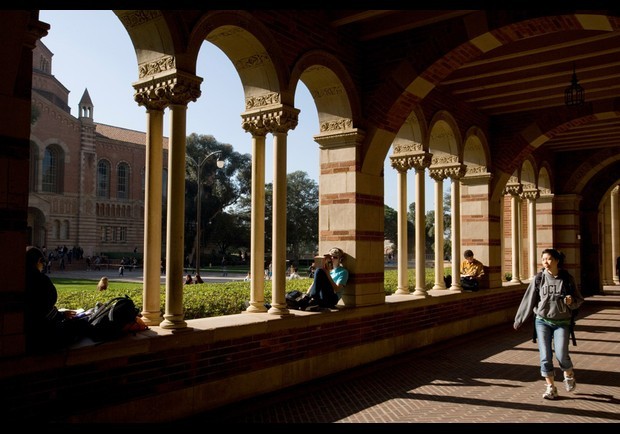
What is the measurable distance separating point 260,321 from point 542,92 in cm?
826

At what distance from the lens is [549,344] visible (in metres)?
6.04

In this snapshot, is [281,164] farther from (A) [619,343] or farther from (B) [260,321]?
(A) [619,343]

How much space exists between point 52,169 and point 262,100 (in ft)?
156

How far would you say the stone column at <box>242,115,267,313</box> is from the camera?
6770 mm

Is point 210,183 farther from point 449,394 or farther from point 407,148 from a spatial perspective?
point 449,394

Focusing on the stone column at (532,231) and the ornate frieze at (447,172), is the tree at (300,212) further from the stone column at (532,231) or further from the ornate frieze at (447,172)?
the ornate frieze at (447,172)

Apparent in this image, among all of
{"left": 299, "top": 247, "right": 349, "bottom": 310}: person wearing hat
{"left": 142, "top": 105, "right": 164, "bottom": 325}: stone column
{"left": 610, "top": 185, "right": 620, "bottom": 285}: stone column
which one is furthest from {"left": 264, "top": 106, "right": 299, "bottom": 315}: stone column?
{"left": 610, "top": 185, "right": 620, "bottom": 285}: stone column

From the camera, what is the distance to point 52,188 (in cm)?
4834

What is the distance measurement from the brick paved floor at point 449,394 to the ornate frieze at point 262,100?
11.8 ft

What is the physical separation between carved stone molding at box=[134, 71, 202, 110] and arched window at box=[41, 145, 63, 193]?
156 feet

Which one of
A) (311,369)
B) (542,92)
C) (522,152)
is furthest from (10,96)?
(522,152)

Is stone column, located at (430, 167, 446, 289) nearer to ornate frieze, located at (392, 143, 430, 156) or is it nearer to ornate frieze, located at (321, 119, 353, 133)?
ornate frieze, located at (392, 143, 430, 156)

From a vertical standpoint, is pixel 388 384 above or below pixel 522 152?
below

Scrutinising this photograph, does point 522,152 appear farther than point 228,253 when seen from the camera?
No
